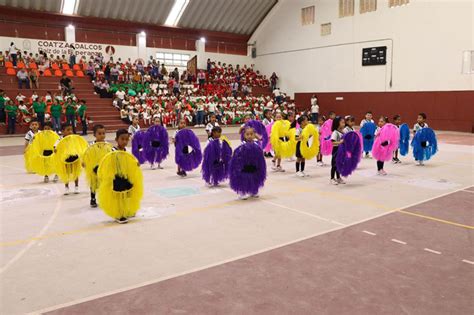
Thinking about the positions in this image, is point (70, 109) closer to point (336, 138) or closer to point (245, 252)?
point (336, 138)

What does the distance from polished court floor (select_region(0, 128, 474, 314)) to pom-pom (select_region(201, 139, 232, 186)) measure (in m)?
0.32

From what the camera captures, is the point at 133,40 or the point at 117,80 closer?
the point at 117,80

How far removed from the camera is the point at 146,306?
3520 millimetres

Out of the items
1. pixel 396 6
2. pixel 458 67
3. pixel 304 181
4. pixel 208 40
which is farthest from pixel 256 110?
pixel 304 181

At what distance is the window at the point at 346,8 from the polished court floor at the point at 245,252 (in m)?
22.0

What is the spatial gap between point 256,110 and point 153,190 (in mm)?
21192

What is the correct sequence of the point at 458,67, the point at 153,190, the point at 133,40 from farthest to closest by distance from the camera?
the point at 133,40
the point at 458,67
the point at 153,190

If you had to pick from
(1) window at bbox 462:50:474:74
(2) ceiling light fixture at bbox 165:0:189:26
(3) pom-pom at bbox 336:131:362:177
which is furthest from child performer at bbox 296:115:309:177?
(2) ceiling light fixture at bbox 165:0:189:26

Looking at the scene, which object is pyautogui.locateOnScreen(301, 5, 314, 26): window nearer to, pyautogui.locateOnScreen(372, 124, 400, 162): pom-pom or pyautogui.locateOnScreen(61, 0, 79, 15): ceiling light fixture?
pyautogui.locateOnScreen(61, 0, 79, 15): ceiling light fixture

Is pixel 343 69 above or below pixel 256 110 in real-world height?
above

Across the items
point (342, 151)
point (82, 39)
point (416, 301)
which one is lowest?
point (416, 301)

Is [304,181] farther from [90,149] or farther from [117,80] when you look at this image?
[117,80]

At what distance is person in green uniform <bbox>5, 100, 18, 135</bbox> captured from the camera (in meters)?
20.0

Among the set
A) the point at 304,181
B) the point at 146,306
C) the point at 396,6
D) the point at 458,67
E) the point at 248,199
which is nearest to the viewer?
the point at 146,306
